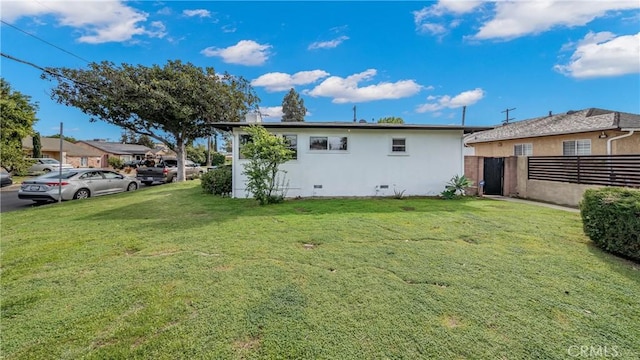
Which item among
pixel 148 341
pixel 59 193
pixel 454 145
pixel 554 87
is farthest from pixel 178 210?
pixel 554 87

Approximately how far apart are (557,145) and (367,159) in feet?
34.3

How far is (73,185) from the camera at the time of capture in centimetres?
1145

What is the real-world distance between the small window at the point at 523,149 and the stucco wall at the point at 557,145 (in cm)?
19

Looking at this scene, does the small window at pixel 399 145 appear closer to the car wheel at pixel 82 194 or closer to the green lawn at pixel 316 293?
the green lawn at pixel 316 293

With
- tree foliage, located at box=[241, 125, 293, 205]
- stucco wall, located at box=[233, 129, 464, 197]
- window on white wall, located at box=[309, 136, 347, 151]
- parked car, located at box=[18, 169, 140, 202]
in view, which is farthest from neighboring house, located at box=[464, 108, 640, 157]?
parked car, located at box=[18, 169, 140, 202]

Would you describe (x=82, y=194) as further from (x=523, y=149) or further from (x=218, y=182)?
(x=523, y=149)

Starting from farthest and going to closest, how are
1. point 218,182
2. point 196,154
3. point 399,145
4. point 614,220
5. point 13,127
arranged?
point 196,154 < point 13,127 < point 218,182 < point 399,145 < point 614,220

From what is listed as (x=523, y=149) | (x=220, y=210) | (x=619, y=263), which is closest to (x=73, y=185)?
(x=220, y=210)

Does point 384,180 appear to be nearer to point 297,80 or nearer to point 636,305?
point 636,305

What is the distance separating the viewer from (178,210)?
866 centimetres

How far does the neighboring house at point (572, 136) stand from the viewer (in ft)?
38.4

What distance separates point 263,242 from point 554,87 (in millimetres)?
23356

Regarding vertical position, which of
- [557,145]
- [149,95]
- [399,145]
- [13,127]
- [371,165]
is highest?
[149,95]

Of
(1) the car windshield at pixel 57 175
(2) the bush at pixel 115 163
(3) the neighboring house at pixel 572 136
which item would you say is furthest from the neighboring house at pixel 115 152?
(3) the neighboring house at pixel 572 136
